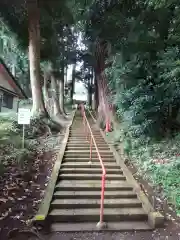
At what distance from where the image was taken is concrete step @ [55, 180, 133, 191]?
546 cm

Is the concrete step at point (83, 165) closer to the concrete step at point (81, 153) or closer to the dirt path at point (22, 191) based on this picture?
the dirt path at point (22, 191)

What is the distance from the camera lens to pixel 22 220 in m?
4.17

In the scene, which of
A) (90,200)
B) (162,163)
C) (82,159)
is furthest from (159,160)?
(90,200)

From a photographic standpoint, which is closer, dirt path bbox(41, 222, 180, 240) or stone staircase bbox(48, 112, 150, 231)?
dirt path bbox(41, 222, 180, 240)

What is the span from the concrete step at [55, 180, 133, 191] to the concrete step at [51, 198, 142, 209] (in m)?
0.49

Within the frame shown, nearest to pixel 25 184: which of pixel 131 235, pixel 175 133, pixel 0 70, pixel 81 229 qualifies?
pixel 81 229

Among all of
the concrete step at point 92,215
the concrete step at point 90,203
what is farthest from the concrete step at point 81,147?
the concrete step at point 92,215

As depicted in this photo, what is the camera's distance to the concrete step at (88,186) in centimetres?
546

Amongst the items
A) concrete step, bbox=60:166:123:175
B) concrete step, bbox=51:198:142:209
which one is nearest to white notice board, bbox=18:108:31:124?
concrete step, bbox=60:166:123:175

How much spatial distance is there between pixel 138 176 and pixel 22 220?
3568 millimetres

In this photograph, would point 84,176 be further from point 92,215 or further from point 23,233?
point 23,233

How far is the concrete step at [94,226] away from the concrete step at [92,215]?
0.10m

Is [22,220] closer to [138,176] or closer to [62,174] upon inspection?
[62,174]

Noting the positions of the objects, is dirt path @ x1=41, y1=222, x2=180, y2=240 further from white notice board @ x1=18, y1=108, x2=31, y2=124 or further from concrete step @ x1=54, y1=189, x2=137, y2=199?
white notice board @ x1=18, y1=108, x2=31, y2=124
